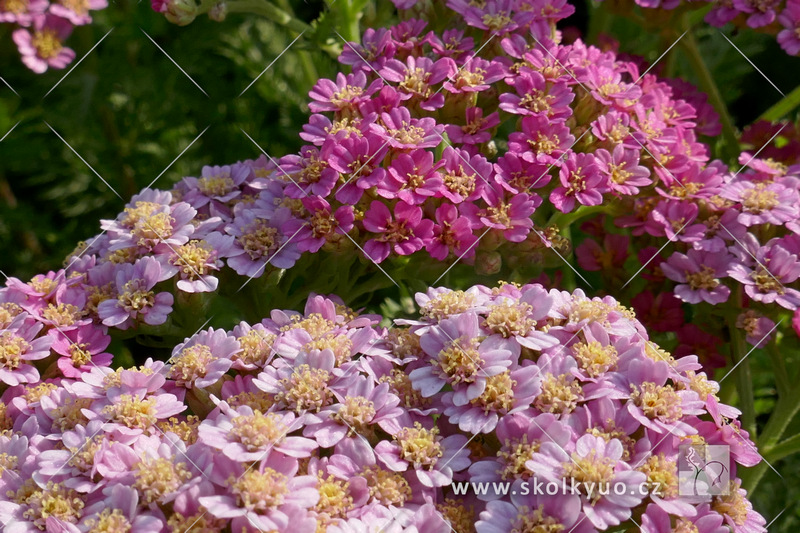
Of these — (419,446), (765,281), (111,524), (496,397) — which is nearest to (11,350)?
(111,524)

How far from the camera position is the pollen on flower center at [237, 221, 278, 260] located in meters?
2.32

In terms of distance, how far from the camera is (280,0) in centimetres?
328

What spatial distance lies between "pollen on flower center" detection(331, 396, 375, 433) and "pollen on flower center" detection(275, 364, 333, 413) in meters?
0.06

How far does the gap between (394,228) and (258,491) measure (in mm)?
859

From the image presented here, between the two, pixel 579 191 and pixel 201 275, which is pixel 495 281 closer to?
pixel 579 191

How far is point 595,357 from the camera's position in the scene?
76.8 inches

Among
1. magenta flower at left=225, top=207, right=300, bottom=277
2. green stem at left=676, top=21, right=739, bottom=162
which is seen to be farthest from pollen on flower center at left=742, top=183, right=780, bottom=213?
magenta flower at left=225, top=207, right=300, bottom=277

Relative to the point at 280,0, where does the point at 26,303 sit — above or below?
below

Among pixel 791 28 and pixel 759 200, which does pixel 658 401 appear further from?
pixel 791 28

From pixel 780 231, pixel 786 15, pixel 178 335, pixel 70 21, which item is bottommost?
pixel 178 335

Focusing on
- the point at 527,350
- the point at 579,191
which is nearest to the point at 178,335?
the point at 527,350

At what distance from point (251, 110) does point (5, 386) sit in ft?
6.01

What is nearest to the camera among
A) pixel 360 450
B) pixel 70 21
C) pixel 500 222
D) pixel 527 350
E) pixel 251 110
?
pixel 360 450

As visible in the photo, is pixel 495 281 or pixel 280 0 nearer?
pixel 495 281
